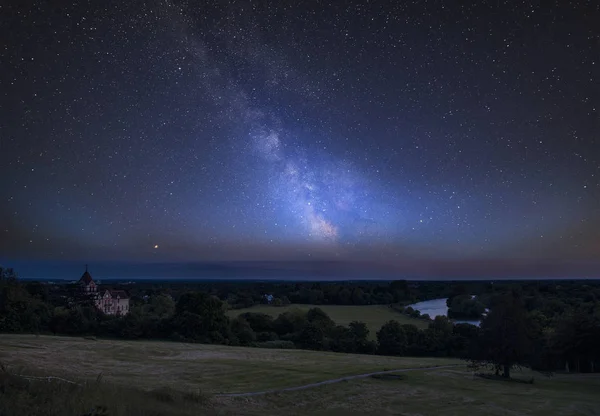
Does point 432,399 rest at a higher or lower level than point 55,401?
lower

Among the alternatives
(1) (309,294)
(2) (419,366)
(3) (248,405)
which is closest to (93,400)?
(3) (248,405)

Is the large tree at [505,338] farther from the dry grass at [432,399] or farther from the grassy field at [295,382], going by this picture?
the dry grass at [432,399]

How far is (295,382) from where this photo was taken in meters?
31.9

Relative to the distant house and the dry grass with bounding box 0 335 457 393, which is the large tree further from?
the distant house

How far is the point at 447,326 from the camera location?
6825 cm

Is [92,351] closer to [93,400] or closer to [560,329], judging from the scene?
[93,400]

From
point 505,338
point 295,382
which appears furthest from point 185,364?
point 505,338

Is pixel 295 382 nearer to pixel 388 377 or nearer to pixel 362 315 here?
pixel 388 377

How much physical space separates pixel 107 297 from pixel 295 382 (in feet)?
263

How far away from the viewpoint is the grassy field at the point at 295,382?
25750 mm

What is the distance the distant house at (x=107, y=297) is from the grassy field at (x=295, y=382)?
53.2 m

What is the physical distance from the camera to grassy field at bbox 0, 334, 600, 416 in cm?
2575

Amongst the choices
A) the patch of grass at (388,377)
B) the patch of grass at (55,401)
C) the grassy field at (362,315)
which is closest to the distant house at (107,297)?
the grassy field at (362,315)

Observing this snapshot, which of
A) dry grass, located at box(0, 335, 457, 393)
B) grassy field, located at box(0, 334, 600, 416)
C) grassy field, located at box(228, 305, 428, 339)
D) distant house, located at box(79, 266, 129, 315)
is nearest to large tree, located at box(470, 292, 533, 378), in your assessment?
grassy field, located at box(0, 334, 600, 416)
